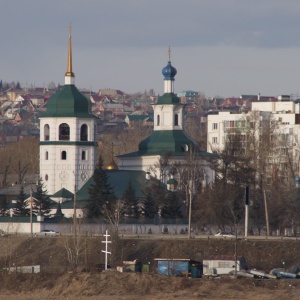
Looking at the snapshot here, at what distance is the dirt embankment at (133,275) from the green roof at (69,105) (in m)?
11.1

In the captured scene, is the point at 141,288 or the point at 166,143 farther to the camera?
the point at 166,143

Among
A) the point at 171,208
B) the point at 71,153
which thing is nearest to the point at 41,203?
the point at 71,153

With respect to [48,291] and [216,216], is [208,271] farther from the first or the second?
[216,216]

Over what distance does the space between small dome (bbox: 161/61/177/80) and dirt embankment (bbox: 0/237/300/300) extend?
63.6ft

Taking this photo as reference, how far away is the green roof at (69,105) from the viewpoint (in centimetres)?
9106

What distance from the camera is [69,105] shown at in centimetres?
9125

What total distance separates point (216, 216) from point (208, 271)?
16.6m

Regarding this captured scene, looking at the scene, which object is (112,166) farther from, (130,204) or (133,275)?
(133,275)

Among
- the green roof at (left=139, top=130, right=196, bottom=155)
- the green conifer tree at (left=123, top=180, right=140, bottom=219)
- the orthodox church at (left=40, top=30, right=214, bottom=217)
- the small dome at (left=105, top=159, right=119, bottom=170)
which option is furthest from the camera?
the small dome at (left=105, top=159, right=119, bottom=170)

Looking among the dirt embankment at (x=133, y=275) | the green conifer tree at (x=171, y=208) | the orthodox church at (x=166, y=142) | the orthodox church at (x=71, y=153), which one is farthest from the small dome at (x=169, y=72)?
the dirt embankment at (x=133, y=275)

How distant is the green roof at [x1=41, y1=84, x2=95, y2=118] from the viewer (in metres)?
91.1

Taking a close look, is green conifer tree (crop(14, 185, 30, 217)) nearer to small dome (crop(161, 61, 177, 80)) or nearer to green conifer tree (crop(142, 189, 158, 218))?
green conifer tree (crop(142, 189, 158, 218))

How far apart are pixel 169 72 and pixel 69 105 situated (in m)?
8.59

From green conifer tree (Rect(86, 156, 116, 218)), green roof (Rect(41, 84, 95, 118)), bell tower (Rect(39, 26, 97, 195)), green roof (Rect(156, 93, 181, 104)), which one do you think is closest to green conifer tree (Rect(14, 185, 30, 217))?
bell tower (Rect(39, 26, 97, 195))
